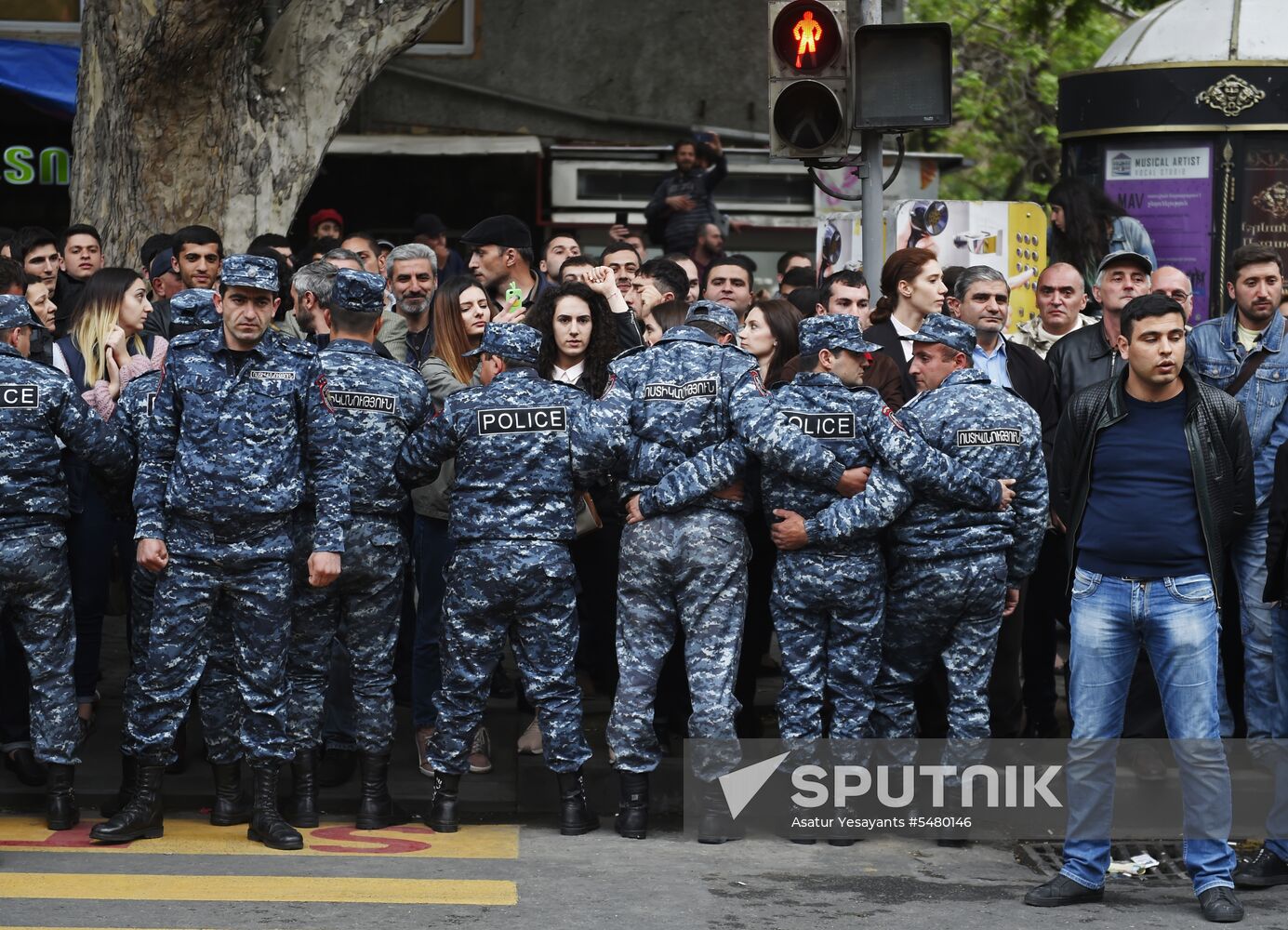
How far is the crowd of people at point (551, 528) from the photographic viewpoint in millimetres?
7352

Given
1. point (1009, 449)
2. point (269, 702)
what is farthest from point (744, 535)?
point (269, 702)

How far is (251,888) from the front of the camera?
6.77 metres

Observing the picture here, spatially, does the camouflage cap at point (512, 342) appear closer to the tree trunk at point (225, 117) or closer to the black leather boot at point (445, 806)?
the black leather boot at point (445, 806)

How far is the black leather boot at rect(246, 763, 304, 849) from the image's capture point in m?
7.36

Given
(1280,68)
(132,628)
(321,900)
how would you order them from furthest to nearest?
(1280,68) → (132,628) → (321,900)

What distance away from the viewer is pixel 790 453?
7516 mm

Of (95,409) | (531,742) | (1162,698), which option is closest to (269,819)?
(531,742)

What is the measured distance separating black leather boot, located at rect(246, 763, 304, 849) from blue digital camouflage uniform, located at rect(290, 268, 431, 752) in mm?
251

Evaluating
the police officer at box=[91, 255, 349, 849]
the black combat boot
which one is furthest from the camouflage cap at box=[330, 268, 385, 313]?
the black combat boot

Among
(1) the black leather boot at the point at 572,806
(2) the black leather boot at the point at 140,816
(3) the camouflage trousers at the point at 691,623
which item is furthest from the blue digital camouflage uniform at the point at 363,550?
(3) the camouflage trousers at the point at 691,623

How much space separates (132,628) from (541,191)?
842 centimetres

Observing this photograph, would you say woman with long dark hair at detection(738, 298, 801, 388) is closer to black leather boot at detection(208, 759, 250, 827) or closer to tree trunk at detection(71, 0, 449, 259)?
black leather boot at detection(208, 759, 250, 827)

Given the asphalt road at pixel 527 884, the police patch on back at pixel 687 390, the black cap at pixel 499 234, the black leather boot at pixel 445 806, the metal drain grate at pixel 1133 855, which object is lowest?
the metal drain grate at pixel 1133 855

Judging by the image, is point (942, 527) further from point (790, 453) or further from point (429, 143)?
point (429, 143)
